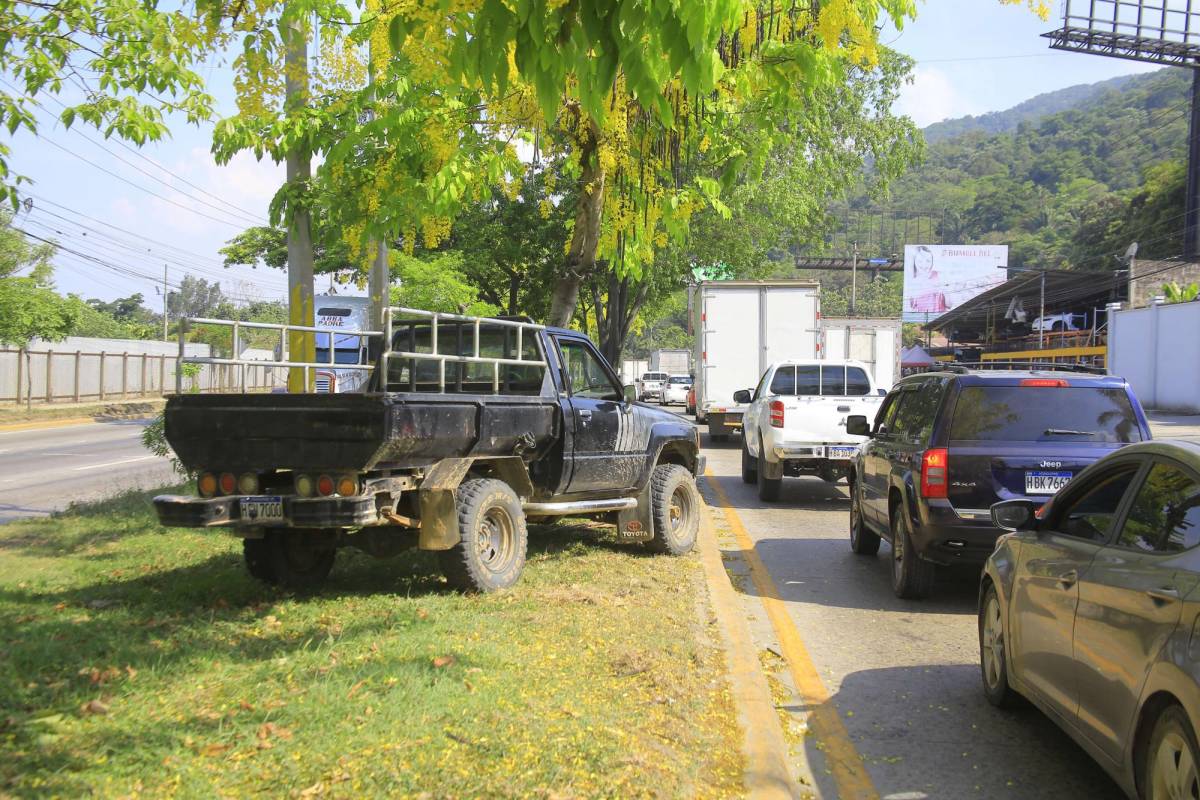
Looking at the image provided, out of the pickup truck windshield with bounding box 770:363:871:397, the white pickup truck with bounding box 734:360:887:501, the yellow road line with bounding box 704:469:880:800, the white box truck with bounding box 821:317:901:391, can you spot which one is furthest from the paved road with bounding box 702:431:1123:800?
the white box truck with bounding box 821:317:901:391

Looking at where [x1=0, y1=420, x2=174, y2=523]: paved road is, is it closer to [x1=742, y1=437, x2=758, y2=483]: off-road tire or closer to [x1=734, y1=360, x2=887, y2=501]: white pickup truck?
[x1=734, y1=360, x2=887, y2=501]: white pickup truck

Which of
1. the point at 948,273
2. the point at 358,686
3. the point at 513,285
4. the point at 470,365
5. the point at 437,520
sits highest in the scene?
the point at 948,273

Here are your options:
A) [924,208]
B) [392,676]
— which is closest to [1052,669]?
[392,676]

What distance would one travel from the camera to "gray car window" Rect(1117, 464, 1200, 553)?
371cm

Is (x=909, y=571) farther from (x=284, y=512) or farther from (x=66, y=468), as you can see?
(x=66, y=468)

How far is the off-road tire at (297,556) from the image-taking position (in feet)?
24.1

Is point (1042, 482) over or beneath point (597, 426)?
beneath

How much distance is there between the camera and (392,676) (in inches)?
198

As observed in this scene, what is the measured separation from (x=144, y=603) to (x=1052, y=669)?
5.41 metres

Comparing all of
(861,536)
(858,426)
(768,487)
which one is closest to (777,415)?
(768,487)

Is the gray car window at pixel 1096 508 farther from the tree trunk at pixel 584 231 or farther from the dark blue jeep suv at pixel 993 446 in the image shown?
the tree trunk at pixel 584 231

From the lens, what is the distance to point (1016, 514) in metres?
5.13

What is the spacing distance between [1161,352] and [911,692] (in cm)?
3836

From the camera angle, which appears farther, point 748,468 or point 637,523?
point 748,468
